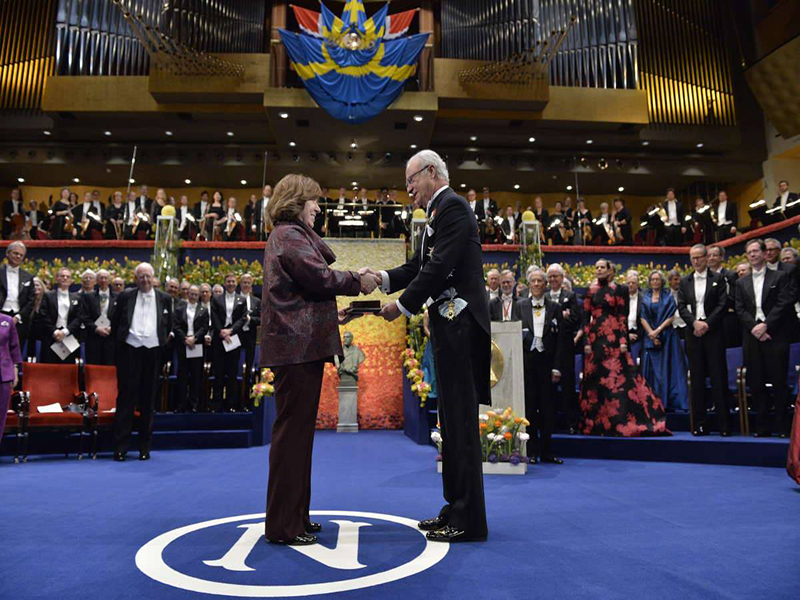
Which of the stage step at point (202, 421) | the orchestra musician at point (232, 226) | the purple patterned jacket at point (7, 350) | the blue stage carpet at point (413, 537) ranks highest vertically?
the orchestra musician at point (232, 226)

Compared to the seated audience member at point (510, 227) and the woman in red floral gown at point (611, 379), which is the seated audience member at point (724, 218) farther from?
the woman in red floral gown at point (611, 379)

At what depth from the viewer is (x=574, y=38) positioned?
49.2 ft

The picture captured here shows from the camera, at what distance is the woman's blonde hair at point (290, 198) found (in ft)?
8.60

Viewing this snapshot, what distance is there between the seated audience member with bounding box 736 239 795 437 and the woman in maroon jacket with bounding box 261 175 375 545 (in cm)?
443

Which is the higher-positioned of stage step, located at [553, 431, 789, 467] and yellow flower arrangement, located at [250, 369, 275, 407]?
yellow flower arrangement, located at [250, 369, 275, 407]

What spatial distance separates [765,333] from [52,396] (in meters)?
6.49

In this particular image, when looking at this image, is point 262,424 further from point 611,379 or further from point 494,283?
point 611,379

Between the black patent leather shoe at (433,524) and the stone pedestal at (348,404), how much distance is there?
5.67 metres

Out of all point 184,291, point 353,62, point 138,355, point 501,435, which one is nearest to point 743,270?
point 501,435

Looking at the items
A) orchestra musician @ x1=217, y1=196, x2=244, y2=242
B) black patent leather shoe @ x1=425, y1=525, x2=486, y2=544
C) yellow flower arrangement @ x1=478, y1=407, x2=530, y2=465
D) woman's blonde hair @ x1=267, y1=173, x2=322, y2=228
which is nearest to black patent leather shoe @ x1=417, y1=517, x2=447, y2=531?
black patent leather shoe @ x1=425, y1=525, x2=486, y2=544

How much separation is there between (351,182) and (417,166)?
14886mm

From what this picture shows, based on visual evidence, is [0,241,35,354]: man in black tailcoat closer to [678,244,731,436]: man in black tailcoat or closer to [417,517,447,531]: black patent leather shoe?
[417,517,447,531]: black patent leather shoe

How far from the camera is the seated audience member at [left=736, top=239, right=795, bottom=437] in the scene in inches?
206

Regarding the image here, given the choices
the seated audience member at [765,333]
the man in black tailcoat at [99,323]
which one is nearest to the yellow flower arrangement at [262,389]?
the man in black tailcoat at [99,323]
